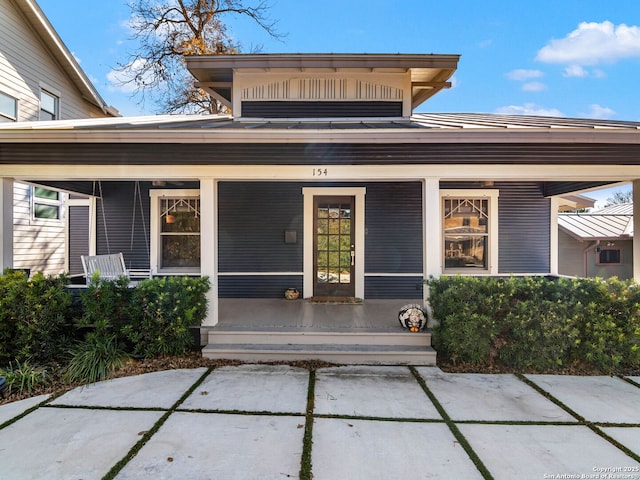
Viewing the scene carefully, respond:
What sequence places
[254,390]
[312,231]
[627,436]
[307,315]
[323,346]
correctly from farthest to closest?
[312,231] < [307,315] < [323,346] < [254,390] < [627,436]

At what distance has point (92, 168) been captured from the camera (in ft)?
14.5

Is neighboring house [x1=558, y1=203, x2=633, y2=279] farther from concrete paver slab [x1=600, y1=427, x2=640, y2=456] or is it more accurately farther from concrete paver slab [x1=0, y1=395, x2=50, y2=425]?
concrete paver slab [x1=0, y1=395, x2=50, y2=425]

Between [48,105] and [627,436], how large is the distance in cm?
1183

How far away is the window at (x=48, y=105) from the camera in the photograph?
28.0 feet

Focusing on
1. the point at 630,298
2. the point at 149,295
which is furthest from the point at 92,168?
the point at 630,298

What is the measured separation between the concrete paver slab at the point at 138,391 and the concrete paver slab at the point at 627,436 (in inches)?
139

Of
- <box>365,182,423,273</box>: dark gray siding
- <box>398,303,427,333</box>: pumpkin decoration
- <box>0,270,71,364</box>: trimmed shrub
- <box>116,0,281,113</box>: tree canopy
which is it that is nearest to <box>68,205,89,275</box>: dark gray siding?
<box>0,270,71,364</box>: trimmed shrub

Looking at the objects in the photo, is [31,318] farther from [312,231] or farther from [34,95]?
[34,95]

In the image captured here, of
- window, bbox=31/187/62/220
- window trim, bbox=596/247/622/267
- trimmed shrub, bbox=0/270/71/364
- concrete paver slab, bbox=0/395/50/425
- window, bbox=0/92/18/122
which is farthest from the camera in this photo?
window trim, bbox=596/247/622/267

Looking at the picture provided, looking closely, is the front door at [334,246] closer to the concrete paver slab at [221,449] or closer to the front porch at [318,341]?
the front porch at [318,341]

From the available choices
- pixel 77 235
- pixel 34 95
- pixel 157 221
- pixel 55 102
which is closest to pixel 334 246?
pixel 157 221

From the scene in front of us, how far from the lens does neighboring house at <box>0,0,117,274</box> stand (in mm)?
7461

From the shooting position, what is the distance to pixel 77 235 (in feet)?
23.1

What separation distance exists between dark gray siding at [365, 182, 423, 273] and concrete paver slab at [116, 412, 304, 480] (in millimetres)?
4088
